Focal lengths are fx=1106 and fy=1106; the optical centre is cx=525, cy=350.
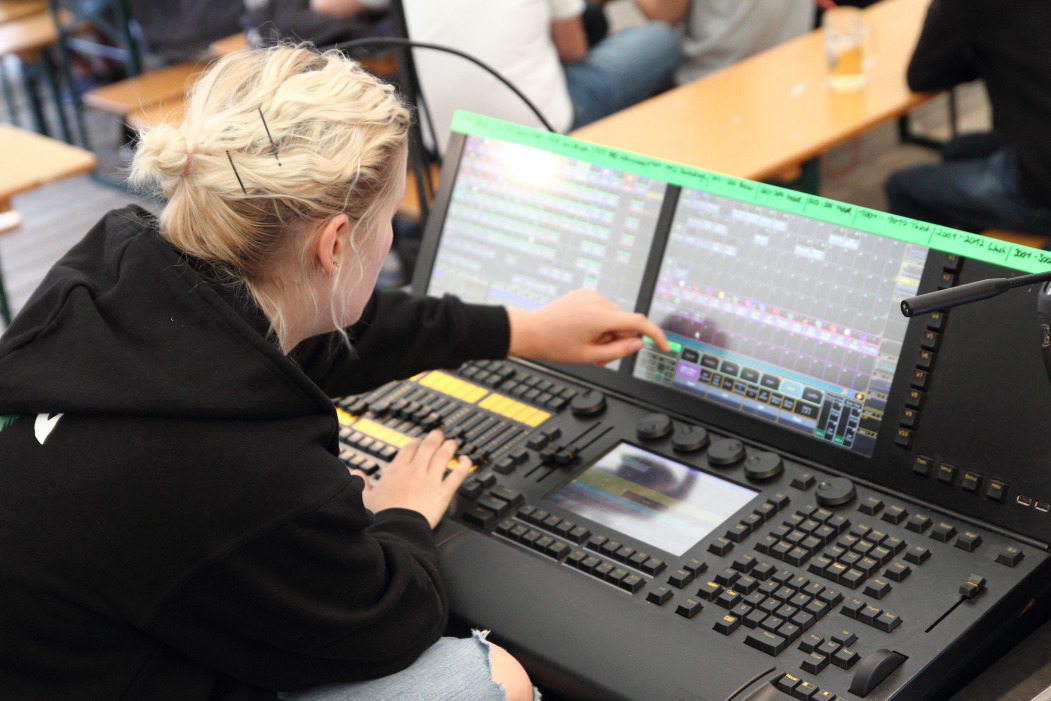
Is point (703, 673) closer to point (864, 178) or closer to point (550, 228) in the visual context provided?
point (550, 228)

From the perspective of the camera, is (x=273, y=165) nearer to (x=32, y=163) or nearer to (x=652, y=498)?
(x=652, y=498)

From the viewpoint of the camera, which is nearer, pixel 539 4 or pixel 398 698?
pixel 398 698

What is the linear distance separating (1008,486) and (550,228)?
619mm

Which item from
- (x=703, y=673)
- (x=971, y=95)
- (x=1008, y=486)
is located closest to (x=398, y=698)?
(x=703, y=673)

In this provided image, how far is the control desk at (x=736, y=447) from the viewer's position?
94 cm

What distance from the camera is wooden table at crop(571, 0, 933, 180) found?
6.59ft

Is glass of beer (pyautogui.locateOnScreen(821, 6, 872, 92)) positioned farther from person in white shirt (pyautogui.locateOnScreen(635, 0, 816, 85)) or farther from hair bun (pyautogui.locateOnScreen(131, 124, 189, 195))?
hair bun (pyautogui.locateOnScreen(131, 124, 189, 195))

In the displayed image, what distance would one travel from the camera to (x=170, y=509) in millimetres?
890

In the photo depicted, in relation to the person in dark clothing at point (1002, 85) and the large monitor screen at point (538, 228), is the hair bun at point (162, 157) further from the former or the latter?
the person in dark clothing at point (1002, 85)

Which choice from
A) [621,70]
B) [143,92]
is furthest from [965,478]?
[143,92]

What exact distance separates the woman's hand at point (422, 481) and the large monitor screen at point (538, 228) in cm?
27

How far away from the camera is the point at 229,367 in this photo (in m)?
0.92

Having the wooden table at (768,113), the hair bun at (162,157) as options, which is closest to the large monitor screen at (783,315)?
the hair bun at (162,157)

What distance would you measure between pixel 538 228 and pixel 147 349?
600 millimetres
